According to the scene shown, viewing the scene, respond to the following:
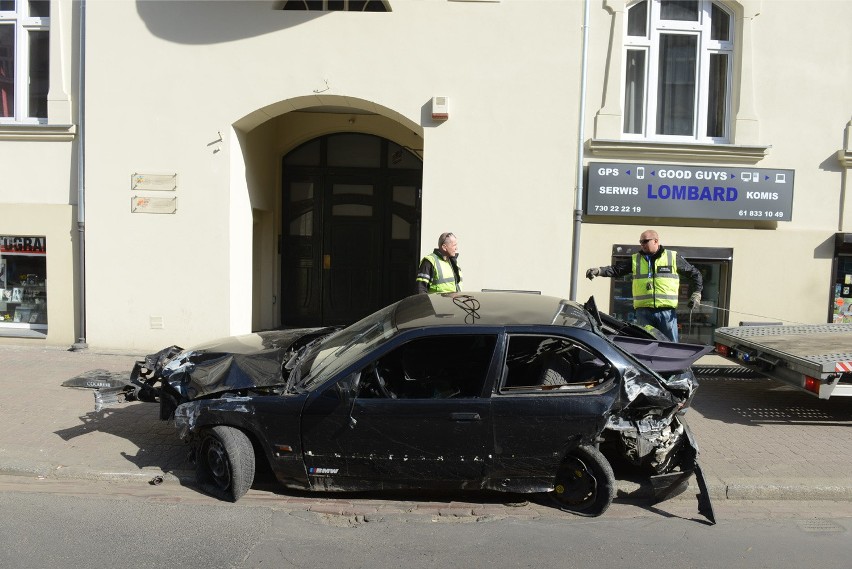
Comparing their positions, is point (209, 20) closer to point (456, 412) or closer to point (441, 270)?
point (441, 270)

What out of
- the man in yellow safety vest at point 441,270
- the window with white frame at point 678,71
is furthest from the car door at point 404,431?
the window with white frame at point 678,71

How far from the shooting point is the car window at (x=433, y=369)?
476cm

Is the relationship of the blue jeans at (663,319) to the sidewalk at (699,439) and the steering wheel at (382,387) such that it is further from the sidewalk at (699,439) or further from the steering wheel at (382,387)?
the steering wheel at (382,387)

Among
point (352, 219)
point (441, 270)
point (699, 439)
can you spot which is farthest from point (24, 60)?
point (699, 439)

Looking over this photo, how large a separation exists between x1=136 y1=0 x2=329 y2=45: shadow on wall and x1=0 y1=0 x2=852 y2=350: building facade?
0.03m

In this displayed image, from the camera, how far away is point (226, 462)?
4.86m

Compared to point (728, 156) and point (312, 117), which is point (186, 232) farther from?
point (728, 156)

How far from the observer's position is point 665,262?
299 inches

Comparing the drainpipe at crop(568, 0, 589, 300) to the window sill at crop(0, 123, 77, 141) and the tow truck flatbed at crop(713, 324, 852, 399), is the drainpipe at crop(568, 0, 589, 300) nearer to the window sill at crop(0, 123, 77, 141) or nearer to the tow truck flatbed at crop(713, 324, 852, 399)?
the tow truck flatbed at crop(713, 324, 852, 399)

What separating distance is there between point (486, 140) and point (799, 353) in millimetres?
4437

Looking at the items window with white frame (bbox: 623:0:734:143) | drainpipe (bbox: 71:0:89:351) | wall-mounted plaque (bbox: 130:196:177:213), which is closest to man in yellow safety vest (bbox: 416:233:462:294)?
window with white frame (bbox: 623:0:734:143)

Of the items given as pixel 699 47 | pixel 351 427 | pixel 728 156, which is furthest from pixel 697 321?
pixel 351 427

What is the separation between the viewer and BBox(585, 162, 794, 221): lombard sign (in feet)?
29.3

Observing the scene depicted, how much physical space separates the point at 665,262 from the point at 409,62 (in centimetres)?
409
